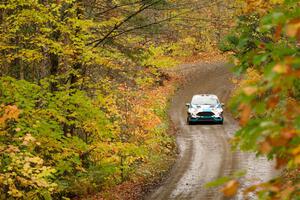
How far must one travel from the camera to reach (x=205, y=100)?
1069 inches

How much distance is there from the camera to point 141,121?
1719 centimetres

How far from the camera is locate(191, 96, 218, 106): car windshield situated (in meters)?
26.8

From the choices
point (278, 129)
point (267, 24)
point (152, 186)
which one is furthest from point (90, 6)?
point (278, 129)

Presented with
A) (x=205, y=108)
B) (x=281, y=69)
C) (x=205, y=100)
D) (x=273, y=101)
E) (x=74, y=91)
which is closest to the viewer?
(x=281, y=69)

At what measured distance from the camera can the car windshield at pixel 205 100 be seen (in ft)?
87.9

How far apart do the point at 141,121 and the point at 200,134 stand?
819 centimetres

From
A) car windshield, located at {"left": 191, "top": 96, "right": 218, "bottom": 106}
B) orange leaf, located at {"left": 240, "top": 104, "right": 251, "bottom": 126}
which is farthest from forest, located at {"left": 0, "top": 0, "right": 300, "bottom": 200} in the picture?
car windshield, located at {"left": 191, "top": 96, "right": 218, "bottom": 106}

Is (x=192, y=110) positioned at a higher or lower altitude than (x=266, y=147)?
lower

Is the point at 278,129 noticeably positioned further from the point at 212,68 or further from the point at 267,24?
the point at 212,68

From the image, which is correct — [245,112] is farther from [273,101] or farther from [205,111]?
[205,111]

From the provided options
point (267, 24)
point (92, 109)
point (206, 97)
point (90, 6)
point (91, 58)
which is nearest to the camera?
point (267, 24)

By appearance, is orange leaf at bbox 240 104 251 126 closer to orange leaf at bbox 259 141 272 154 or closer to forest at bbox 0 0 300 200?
orange leaf at bbox 259 141 272 154

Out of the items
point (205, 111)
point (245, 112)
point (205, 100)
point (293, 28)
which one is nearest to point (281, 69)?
point (293, 28)

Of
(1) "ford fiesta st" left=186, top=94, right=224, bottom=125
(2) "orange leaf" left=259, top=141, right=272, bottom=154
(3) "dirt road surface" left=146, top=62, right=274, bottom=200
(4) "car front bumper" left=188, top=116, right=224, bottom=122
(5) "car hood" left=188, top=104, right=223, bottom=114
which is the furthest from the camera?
(4) "car front bumper" left=188, top=116, right=224, bottom=122
